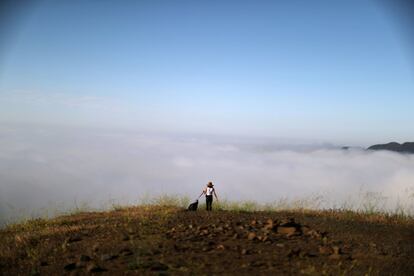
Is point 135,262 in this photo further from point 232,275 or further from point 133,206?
point 133,206

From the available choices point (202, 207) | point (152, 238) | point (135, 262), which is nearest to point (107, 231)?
point (152, 238)

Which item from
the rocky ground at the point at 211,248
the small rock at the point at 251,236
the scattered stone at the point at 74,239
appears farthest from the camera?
the scattered stone at the point at 74,239

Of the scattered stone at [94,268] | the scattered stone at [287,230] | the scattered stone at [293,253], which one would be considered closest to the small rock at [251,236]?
the scattered stone at [287,230]

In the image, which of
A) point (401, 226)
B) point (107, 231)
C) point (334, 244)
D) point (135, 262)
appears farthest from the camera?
point (401, 226)

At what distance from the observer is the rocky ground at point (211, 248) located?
7.11m

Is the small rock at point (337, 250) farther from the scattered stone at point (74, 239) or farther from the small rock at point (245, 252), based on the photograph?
the scattered stone at point (74, 239)

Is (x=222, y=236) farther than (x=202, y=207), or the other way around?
(x=202, y=207)

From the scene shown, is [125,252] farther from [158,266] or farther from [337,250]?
[337,250]

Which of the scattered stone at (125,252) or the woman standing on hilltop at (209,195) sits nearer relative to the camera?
the scattered stone at (125,252)

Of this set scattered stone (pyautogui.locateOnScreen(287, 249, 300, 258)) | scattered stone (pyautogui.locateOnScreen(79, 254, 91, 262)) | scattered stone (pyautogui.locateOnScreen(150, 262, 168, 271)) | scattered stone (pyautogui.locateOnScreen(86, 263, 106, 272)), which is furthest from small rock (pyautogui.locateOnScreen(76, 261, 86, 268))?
scattered stone (pyautogui.locateOnScreen(287, 249, 300, 258))

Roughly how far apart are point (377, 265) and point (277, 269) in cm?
205

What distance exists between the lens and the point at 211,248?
8.05m

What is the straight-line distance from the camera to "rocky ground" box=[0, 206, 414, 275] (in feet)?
23.3

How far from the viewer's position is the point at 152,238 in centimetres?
875
